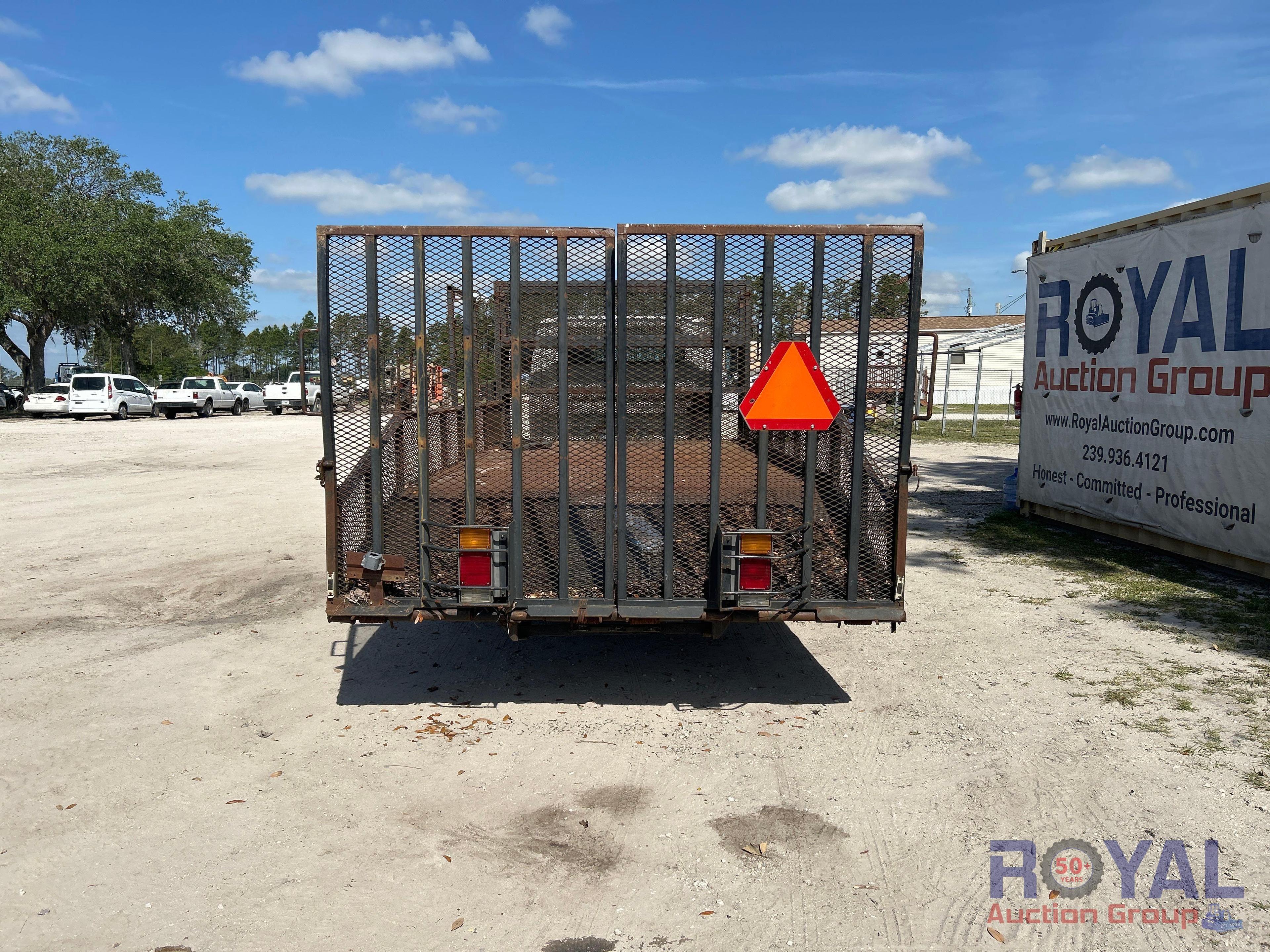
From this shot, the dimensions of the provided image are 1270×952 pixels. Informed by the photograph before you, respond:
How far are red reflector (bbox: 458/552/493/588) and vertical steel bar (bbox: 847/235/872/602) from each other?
1.94 meters

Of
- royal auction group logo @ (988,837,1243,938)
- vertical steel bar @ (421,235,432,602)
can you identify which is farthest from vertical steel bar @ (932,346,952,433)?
royal auction group logo @ (988,837,1243,938)

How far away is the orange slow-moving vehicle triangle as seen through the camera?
440cm

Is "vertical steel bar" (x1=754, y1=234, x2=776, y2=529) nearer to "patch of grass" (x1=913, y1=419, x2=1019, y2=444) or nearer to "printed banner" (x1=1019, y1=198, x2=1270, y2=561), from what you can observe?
"printed banner" (x1=1019, y1=198, x2=1270, y2=561)

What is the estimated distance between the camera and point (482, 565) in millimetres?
4430

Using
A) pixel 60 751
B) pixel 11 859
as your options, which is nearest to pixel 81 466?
pixel 60 751

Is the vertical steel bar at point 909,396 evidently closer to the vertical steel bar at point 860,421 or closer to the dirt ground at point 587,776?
the vertical steel bar at point 860,421

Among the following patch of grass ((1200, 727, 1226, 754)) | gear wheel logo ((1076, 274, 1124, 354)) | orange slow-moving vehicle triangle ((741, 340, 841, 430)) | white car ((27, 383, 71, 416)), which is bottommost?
patch of grass ((1200, 727, 1226, 754))

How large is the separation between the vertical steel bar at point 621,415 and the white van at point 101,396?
107 feet

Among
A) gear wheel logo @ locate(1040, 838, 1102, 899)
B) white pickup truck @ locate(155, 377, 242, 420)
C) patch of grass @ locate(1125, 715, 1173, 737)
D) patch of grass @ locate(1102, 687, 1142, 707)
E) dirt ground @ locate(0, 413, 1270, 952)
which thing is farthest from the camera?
white pickup truck @ locate(155, 377, 242, 420)

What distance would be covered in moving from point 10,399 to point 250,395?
31.8 feet

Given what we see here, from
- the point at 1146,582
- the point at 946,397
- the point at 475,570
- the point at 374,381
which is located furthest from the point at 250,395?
the point at 475,570

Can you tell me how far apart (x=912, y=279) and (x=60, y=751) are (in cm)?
497

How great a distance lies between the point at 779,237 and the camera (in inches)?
172

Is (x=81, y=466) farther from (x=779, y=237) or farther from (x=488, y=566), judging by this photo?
(x=779, y=237)
